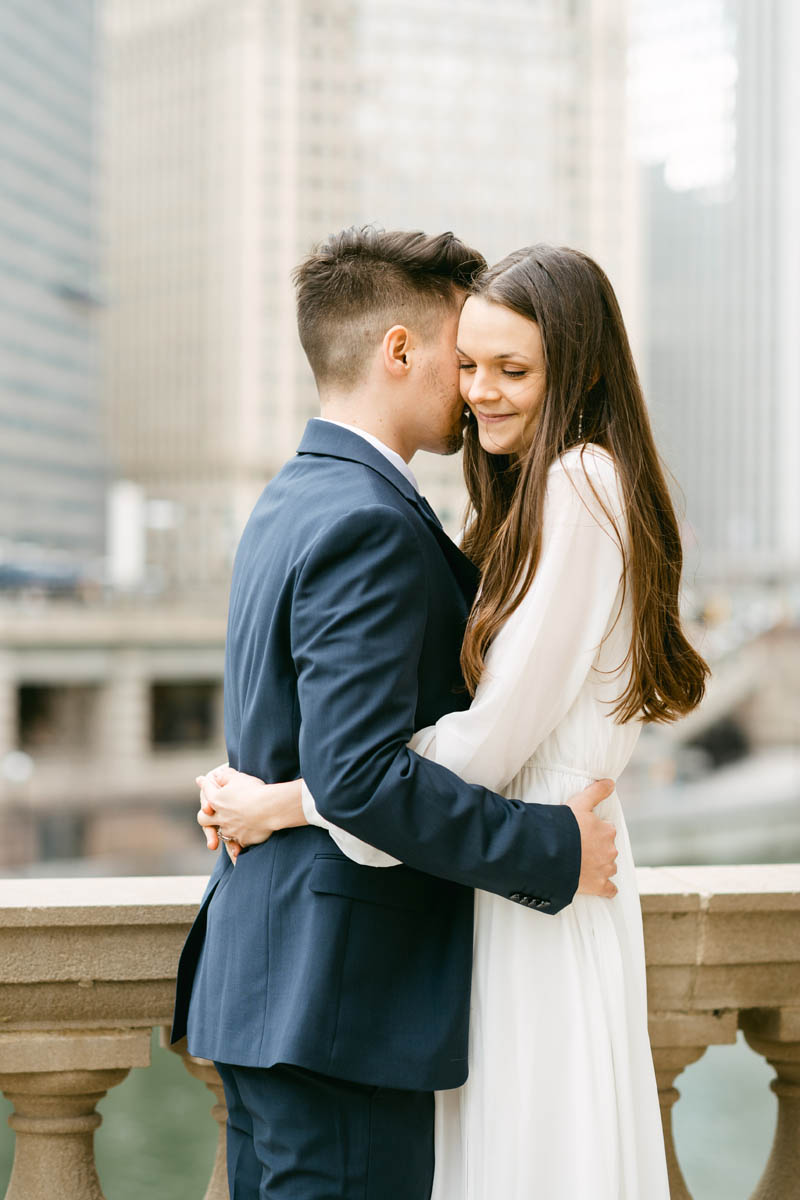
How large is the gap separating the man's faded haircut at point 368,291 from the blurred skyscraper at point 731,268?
328 feet

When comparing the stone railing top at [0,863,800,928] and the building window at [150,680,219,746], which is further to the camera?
the building window at [150,680,219,746]

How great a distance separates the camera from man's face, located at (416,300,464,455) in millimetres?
2068

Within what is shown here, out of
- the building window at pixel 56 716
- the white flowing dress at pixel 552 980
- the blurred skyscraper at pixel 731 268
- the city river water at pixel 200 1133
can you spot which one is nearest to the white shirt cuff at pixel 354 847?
the white flowing dress at pixel 552 980

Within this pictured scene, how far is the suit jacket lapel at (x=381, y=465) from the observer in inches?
75.8

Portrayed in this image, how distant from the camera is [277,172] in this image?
7288cm

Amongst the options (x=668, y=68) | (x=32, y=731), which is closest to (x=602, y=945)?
(x=32, y=731)

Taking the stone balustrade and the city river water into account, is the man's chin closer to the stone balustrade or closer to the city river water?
the stone balustrade

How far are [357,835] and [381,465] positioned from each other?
0.55 metres

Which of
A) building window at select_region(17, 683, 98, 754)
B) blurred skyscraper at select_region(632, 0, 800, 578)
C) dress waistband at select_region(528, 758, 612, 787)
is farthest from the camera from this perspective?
blurred skyscraper at select_region(632, 0, 800, 578)

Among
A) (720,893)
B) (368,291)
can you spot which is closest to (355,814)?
(368,291)

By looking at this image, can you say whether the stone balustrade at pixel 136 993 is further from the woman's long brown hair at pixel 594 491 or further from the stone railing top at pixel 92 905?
the woman's long brown hair at pixel 594 491

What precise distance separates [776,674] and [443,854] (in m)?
45.8

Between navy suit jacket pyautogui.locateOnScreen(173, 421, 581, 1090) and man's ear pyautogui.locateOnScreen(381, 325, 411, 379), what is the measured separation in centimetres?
14

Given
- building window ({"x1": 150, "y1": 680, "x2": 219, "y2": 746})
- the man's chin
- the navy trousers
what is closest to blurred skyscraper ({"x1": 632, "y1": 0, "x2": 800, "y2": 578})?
building window ({"x1": 150, "y1": 680, "x2": 219, "y2": 746})
